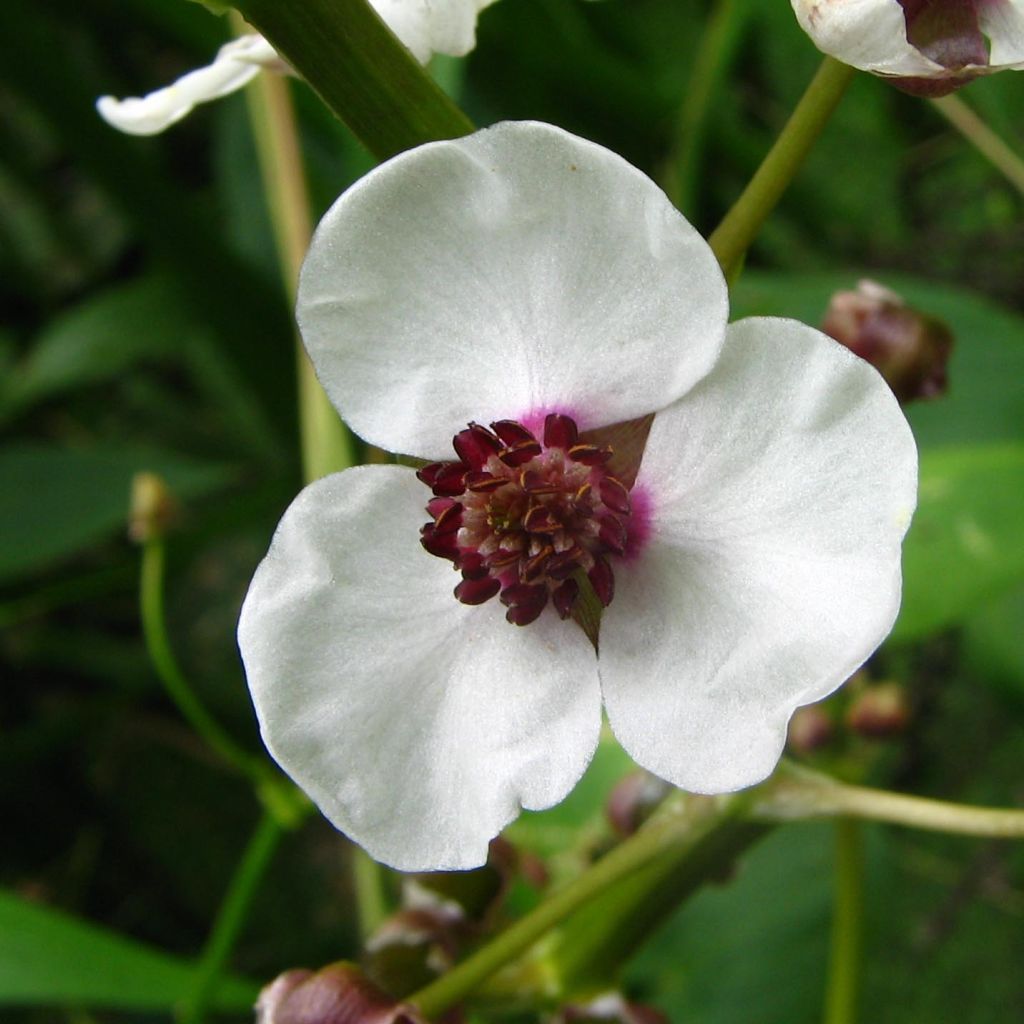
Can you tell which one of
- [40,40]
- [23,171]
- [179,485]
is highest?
[40,40]

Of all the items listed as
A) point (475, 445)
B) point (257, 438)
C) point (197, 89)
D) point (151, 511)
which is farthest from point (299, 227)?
point (257, 438)

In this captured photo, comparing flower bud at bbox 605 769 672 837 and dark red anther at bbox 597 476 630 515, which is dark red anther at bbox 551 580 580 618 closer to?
dark red anther at bbox 597 476 630 515

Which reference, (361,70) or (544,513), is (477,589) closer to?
(544,513)

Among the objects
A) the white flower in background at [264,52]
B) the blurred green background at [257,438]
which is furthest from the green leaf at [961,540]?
the white flower in background at [264,52]

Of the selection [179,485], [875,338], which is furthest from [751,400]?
[179,485]

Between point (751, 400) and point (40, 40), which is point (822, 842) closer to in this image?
point (751, 400)

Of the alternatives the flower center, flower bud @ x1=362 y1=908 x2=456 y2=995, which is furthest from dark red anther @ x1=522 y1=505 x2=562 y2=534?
flower bud @ x1=362 y1=908 x2=456 y2=995
